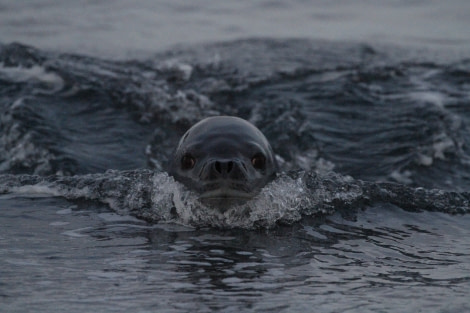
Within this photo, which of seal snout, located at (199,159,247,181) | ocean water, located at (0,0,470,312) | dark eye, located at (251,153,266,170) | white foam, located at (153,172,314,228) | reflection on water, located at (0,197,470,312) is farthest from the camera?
dark eye, located at (251,153,266,170)

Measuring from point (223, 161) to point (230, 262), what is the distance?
69 cm

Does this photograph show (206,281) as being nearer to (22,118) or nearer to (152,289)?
(152,289)

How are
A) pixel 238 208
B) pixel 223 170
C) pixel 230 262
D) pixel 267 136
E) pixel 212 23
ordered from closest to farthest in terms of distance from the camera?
pixel 230 262
pixel 223 170
pixel 238 208
pixel 267 136
pixel 212 23

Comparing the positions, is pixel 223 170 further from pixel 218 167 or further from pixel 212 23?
pixel 212 23

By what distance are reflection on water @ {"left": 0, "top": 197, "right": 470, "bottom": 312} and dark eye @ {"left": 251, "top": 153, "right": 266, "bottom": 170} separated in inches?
16.6

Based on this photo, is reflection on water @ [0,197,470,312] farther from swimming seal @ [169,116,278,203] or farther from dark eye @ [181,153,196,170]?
dark eye @ [181,153,196,170]

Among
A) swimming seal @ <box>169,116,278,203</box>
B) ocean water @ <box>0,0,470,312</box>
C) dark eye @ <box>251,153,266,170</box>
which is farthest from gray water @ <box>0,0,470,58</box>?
dark eye @ <box>251,153,266,170</box>

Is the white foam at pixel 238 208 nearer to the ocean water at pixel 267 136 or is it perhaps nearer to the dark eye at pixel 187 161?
the ocean water at pixel 267 136

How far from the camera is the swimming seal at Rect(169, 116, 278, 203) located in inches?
206

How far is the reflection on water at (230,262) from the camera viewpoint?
13.3 ft

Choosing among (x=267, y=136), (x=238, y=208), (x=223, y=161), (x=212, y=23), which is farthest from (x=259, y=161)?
(x=212, y=23)

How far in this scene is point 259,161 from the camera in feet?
18.7

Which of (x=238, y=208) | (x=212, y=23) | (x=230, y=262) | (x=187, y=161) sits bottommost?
(x=230, y=262)

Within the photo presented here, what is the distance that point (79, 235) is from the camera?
530 cm
